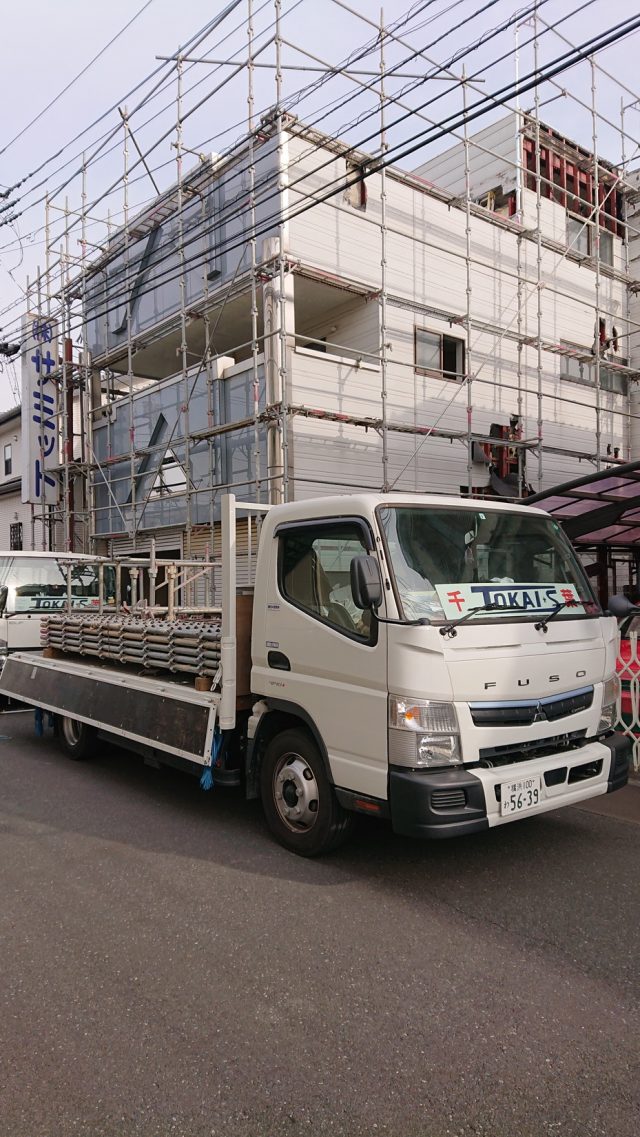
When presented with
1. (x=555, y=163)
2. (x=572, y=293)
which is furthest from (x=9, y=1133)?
(x=555, y=163)

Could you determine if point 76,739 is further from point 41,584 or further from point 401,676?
point 401,676

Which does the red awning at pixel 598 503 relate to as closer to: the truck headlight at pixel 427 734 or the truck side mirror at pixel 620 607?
the truck side mirror at pixel 620 607

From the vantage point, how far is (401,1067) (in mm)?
2709

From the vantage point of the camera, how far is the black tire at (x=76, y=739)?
728cm

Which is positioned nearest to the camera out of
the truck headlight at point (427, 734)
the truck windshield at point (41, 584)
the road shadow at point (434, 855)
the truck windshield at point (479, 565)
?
the road shadow at point (434, 855)

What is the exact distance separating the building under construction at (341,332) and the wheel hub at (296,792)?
290 inches

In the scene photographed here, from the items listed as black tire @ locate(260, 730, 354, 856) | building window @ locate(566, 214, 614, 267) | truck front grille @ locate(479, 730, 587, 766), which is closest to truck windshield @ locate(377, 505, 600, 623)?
truck front grille @ locate(479, 730, 587, 766)

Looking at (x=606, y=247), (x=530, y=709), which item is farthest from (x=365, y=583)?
(x=606, y=247)

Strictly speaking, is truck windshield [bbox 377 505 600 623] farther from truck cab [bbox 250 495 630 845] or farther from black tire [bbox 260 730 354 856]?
black tire [bbox 260 730 354 856]

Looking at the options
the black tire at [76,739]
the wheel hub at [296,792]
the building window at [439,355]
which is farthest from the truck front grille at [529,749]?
the building window at [439,355]

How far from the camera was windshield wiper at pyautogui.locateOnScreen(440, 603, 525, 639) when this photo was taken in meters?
4.05

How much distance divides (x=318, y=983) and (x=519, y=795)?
1.50 m

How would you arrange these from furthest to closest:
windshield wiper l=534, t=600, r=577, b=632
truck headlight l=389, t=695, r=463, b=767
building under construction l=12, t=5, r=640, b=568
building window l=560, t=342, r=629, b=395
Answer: building window l=560, t=342, r=629, b=395, building under construction l=12, t=5, r=640, b=568, windshield wiper l=534, t=600, r=577, b=632, truck headlight l=389, t=695, r=463, b=767

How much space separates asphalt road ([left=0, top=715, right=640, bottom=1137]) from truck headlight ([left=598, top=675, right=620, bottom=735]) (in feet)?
2.64
